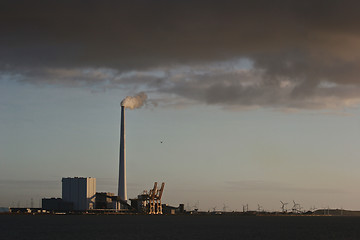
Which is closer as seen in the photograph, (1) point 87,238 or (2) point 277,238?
(1) point 87,238

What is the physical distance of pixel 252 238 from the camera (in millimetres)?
162750

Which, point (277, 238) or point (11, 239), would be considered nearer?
point (11, 239)

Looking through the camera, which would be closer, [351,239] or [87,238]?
[87,238]

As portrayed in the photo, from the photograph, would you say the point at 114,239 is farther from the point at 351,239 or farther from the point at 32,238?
the point at 351,239

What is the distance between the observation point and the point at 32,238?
15162 centimetres

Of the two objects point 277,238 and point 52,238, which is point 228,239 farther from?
point 52,238

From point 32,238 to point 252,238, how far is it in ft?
203

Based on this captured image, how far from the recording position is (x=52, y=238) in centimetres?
15125

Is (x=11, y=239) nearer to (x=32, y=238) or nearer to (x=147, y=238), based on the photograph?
(x=32, y=238)

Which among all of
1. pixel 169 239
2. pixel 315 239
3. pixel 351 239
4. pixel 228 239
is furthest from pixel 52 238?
pixel 351 239

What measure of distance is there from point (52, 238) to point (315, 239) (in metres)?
74.2

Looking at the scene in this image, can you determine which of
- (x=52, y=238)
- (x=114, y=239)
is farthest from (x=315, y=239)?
(x=52, y=238)

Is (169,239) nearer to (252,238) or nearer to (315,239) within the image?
(252,238)

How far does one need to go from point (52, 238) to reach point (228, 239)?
48.0m
